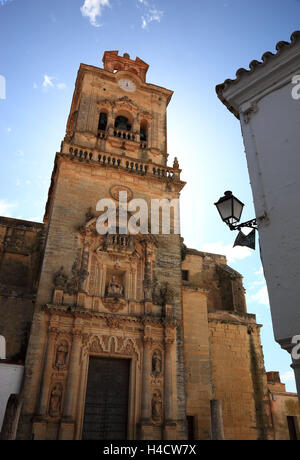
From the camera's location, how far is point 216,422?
12.4 m

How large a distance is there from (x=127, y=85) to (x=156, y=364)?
15.6 m

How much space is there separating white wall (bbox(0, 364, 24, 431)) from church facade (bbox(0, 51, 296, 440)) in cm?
34

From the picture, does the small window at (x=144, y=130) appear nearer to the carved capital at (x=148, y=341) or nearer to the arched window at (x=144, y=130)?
the arched window at (x=144, y=130)

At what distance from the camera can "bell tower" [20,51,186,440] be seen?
11.4 m

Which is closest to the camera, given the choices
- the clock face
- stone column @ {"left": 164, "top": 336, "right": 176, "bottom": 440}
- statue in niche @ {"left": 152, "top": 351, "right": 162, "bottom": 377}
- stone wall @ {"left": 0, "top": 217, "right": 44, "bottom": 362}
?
stone column @ {"left": 164, "top": 336, "right": 176, "bottom": 440}

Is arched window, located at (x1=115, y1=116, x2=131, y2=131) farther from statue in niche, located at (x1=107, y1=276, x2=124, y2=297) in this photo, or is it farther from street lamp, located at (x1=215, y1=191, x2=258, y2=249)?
street lamp, located at (x1=215, y1=191, x2=258, y2=249)

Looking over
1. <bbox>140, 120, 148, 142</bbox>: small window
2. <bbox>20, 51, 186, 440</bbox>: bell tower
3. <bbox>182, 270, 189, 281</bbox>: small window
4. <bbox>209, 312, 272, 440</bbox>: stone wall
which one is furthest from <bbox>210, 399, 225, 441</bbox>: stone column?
<bbox>140, 120, 148, 142</bbox>: small window

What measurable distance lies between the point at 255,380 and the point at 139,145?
41.1 feet

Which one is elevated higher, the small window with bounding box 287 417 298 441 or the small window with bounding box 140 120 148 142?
the small window with bounding box 140 120 148 142

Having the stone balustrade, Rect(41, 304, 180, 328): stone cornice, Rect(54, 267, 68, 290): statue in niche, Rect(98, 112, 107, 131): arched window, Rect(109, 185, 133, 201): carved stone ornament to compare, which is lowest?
Rect(41, 304, 180, 328): stone cornice

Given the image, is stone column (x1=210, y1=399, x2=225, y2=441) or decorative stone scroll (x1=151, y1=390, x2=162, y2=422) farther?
stone column (x1=210, y1=399, x2=225, y2=441)

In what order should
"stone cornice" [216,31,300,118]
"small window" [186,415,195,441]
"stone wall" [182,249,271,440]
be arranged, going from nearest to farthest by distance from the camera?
"stone cornice" [216,31,300,118] < "small window" [186,415,195,441] < "stone wall" [182,249,271,440]

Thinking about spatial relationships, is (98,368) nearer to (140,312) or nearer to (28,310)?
(140,312)

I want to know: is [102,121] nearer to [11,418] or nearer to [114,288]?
[114,288]
